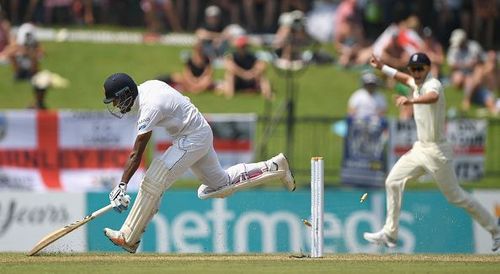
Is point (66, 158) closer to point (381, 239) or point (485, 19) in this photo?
point (381, 239)

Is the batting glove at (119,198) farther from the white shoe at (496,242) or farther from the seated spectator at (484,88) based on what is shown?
the seated spectator at (484,88)

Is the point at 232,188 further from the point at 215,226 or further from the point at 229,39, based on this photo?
the point at 229,39

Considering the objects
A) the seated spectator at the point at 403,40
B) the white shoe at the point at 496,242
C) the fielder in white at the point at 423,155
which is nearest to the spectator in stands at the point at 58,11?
the seated spectator at the point at 403,40

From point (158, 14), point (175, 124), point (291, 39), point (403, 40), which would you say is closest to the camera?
point (175, 124)

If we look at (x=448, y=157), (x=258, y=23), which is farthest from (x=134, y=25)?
(x=448, y=157)

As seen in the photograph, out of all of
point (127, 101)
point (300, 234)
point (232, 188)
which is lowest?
point (300, 234)

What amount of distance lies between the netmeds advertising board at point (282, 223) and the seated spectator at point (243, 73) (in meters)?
6.40

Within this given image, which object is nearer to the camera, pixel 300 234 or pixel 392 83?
pixel 300 234

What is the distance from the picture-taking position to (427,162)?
14.4 m

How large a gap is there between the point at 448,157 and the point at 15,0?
507 inches

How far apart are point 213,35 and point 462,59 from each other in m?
4.68

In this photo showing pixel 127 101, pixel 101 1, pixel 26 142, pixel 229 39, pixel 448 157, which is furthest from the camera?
pixel 101 1

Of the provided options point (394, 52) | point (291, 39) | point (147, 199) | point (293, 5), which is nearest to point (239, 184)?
point (147, 199)

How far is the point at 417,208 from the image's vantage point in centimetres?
1677
